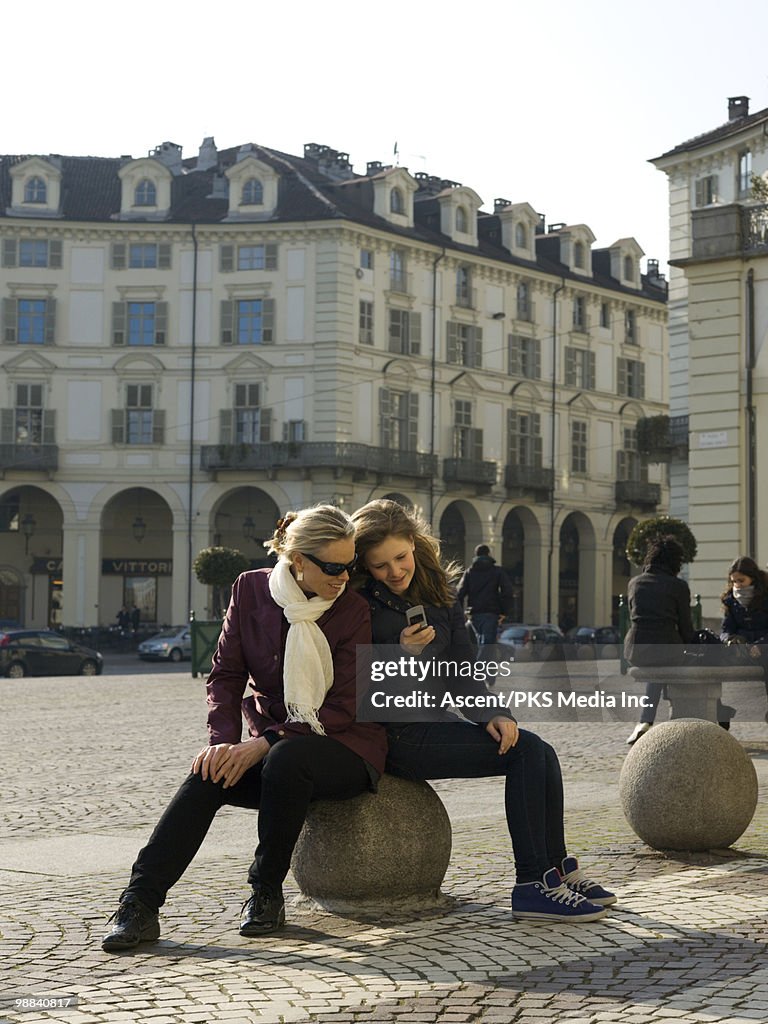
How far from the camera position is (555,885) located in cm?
661

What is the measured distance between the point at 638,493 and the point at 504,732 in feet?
202

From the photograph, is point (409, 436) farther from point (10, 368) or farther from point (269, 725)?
point (269, 725)

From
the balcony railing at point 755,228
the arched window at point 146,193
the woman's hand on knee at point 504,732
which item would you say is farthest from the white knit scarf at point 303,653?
the arched window at point 146,193

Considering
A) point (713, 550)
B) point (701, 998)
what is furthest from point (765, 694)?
point (713, 550)

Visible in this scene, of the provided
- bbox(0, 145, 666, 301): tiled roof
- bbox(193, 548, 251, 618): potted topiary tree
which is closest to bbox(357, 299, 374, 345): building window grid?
bbox(0, 145, 666, 301): tiled roof

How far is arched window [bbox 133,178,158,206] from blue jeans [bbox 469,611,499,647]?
38.9m

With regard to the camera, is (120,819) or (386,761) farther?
(120,819)

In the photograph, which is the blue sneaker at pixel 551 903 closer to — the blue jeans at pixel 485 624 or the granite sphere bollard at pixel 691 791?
the granite sphere bollard at pixel 691 791

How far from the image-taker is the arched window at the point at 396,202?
59.8 m

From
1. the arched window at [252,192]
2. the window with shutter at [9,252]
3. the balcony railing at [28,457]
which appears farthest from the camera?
the arched window at [252,192]

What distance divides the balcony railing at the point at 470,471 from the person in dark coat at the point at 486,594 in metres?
37.2

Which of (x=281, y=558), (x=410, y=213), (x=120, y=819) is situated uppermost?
(x=410, y=213)

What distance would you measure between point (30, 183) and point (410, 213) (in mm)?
13417

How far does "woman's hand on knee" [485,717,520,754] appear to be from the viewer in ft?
21.7
